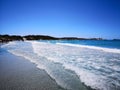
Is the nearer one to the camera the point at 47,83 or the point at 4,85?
the point at 4,85

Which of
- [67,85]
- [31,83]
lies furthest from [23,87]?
[67,85]

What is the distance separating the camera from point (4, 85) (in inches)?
199

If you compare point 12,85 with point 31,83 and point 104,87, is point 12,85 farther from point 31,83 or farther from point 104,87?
point 104,87

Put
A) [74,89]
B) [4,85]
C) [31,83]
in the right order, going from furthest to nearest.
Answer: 1. [31,83]
2. [4,85]
3. [74,89]

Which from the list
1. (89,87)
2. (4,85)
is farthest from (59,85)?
(4,85)

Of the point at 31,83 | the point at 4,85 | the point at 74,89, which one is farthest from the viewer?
the point at 31,83

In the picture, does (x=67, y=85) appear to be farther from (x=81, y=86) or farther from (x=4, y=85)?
(x=4, y=85)

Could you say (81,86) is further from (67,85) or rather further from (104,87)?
(104,87)

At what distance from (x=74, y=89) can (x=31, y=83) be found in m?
1.85

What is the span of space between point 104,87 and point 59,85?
1.76 meters

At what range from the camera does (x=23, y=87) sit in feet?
16.1

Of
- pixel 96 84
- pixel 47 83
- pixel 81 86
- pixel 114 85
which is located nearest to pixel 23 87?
pixel 47 83

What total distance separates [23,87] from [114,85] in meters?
3.63

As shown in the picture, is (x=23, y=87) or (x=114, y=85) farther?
(x=114, y=85)
